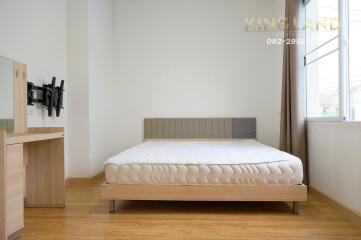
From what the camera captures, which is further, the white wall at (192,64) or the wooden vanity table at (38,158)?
the white wall at (192,64)

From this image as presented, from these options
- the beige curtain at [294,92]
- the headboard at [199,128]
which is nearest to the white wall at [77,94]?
the headboard at [199,128]

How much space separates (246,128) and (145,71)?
1.96 meters

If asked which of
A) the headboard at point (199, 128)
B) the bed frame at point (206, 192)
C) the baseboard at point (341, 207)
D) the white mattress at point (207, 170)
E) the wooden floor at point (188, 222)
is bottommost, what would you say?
the wooden floor at point (188, 222)

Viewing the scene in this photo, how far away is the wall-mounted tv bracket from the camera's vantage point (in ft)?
9.82

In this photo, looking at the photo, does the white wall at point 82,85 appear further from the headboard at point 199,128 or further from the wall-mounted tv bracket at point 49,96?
the headboard at point 199,128

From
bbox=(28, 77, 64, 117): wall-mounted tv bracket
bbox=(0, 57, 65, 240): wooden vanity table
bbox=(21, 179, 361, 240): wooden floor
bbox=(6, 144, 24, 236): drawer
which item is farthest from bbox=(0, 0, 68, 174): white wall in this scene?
bbox=(21, 179, 361, 240): wooden floor

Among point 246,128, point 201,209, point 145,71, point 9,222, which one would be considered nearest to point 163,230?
point 201,209

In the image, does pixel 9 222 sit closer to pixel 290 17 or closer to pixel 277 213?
pixel 277 213

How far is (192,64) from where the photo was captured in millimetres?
4824

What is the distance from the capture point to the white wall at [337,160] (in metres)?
2.39

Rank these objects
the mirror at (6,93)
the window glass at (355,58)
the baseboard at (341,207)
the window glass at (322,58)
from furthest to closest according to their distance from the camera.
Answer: the window glass at (322,58) → the window glass at (355,58) → the mirror at (6,93) → the baseboard at (341,207)

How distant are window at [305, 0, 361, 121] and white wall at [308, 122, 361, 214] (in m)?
0.17

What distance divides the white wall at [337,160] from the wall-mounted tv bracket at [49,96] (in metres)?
3.02

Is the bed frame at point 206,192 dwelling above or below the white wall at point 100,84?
below
